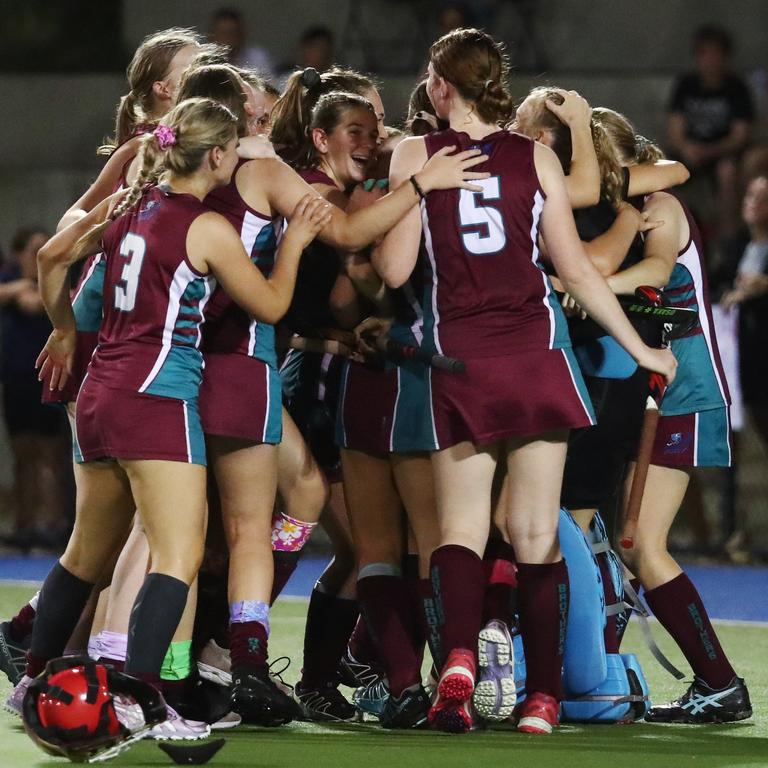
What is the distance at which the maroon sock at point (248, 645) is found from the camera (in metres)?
4.54

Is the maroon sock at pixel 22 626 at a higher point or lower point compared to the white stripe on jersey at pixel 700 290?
lower

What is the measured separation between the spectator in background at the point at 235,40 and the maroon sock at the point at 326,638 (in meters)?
7.67

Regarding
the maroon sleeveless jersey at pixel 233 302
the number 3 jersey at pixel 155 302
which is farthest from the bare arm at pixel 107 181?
the number 3 jersey at pixel 155 302

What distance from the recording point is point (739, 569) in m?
9.55

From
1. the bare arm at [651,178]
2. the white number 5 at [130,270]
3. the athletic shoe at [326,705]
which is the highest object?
the bare arm at [651,178]

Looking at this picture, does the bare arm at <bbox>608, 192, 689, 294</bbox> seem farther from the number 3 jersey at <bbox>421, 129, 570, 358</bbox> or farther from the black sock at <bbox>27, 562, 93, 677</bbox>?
the black sock at <bbox>27, 562, 93, 677</bbox>

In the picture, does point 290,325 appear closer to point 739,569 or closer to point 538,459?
point 538,459

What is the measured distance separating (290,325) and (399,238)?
0.64m

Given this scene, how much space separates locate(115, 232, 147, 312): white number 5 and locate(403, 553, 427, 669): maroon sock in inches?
48.5

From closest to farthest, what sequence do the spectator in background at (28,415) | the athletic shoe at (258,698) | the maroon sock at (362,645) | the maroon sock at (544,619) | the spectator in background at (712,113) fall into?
the athletic shoe at (258,698) → the maroon sock at (544,619) → the maroon sock at (362,645) → the spectator in background at (28,415) → the spectator in background at (712,113)

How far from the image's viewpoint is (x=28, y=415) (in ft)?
34.7

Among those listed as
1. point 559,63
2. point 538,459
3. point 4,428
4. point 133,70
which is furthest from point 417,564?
point 559,63

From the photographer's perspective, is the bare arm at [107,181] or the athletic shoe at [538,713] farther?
the bare arm at [107,181]

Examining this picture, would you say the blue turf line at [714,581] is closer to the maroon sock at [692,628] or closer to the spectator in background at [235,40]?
the maroon sock at [692,628]
